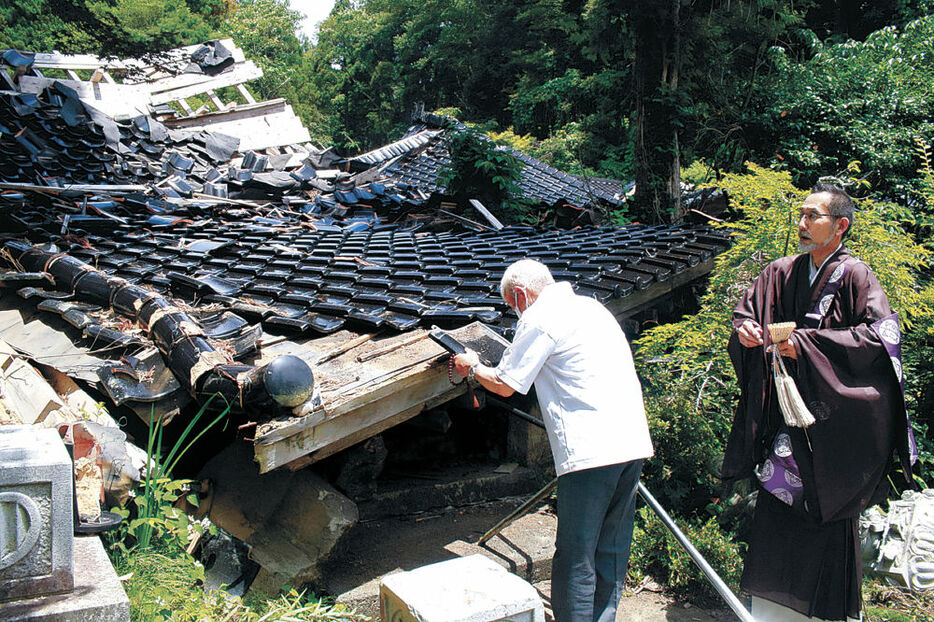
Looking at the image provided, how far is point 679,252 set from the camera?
676 centimetres

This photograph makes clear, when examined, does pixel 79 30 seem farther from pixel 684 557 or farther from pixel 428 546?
pixel 684 557

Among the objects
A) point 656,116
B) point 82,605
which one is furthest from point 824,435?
point 656,116

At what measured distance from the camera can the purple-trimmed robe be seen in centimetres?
354

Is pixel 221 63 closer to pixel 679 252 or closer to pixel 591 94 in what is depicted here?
pixel 591 94

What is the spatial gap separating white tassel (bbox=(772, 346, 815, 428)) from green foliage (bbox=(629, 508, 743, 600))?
1.62m

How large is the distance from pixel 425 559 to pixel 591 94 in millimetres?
20456

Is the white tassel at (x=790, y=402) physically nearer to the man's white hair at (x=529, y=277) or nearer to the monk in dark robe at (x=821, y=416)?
the monk in dark robe at (x=821, y=416)

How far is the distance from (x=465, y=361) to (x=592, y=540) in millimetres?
1053

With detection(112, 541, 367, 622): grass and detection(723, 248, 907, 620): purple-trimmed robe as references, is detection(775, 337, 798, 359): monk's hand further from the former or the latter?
detection(112, 541, 367, 622): grass

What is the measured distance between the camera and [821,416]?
141 inches

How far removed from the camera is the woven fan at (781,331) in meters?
3.56

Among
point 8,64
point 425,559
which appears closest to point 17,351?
point 425,559

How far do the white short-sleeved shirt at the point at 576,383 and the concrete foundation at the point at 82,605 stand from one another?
1769 mm

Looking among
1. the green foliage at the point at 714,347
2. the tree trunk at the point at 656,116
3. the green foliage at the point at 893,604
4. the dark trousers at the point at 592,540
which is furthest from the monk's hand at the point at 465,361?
the tree trunk at the point at 656,116
